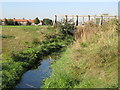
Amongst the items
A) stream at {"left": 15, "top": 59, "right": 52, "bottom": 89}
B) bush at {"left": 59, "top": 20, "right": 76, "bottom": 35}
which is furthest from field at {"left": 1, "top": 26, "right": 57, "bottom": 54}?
stream at {"left": 15, "top": 59, "right": 52, "bottom": 89}

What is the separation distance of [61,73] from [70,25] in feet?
56.8

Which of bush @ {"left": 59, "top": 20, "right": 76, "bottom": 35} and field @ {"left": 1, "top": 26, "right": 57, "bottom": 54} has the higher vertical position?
bush @ {"left": 59, "top": 20, "right": 76, "bottom": 35}

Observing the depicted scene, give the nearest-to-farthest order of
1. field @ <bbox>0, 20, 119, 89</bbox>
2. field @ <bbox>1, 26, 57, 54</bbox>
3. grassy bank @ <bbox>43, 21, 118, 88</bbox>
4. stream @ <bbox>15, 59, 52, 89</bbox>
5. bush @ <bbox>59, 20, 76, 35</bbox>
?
grassy bank @ <bbox>43, 21, 118, 88</bbox>
field @ <bbox>0, 20, 119, 89</bbox>
stream @ <bbox>15, 59, 52, 89</bbox>
field @ <bbox>1, 26, 57, 54</bbox>
bush @ <bbox>59, 20, 76, 35</bbox>

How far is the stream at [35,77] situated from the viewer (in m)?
10.8

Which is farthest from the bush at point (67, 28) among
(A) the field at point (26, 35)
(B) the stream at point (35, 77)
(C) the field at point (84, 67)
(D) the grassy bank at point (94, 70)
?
(D) the grassy bank at point (94, 70)

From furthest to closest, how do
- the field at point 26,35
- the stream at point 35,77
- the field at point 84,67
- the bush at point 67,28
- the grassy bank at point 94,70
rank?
the bush at point 67,28 < the field at point 26,35 < the stream at point 35,77 < the field at point 84,67 < the grassy bank at point 94,70

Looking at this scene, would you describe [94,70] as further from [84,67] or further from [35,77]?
[35,77]

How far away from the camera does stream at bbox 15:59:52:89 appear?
10750 millimetres

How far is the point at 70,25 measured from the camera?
27344mm

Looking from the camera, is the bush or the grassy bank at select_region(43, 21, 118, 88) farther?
the bush

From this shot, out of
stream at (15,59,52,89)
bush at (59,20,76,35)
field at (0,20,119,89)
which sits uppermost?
bush at (59,20,76,35)

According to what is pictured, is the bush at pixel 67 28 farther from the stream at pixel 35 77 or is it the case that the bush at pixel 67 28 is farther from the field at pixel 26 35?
the stream at pixel 35 77

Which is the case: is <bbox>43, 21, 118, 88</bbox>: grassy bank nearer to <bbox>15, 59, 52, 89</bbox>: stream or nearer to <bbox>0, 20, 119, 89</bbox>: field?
<bbox>0, 20, 119, 89</bbox>: field

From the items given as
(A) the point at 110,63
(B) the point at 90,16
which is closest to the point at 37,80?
(A) the point at 110,63
